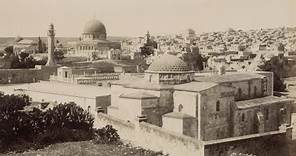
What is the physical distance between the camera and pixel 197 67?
36.5m

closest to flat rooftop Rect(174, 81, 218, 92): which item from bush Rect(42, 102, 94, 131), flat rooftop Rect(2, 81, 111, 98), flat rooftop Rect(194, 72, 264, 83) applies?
flat rooftop Rect(194, 72, 264, 83)

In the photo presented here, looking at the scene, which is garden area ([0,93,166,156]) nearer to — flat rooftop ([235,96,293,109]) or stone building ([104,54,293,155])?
stone building ([104,54,293,155])

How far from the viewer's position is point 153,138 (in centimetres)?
1272

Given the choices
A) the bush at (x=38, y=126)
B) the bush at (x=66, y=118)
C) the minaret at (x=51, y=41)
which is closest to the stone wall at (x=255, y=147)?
the bush at (x=38, y=126)

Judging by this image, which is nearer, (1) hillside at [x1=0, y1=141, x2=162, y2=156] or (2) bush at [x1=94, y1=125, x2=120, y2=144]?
(1) hillside at [x1=0, y1=141, x2=162, y2=156]

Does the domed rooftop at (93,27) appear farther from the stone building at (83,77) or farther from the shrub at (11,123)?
the shrub at (11,123)

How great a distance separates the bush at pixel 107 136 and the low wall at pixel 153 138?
213 mm

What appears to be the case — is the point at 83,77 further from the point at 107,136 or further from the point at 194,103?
the point at 194,103

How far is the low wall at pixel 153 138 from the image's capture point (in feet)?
37.4

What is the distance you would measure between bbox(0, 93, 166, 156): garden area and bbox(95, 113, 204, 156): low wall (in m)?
0.20

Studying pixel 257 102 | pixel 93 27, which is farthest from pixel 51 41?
pixel 257 102

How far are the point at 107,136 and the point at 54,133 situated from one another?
1.50 m

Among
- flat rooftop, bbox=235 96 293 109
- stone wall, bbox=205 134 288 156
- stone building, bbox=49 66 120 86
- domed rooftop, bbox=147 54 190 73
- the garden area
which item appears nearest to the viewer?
stone wall, bbox=205 134 288 156

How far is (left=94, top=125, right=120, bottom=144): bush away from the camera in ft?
44.0
